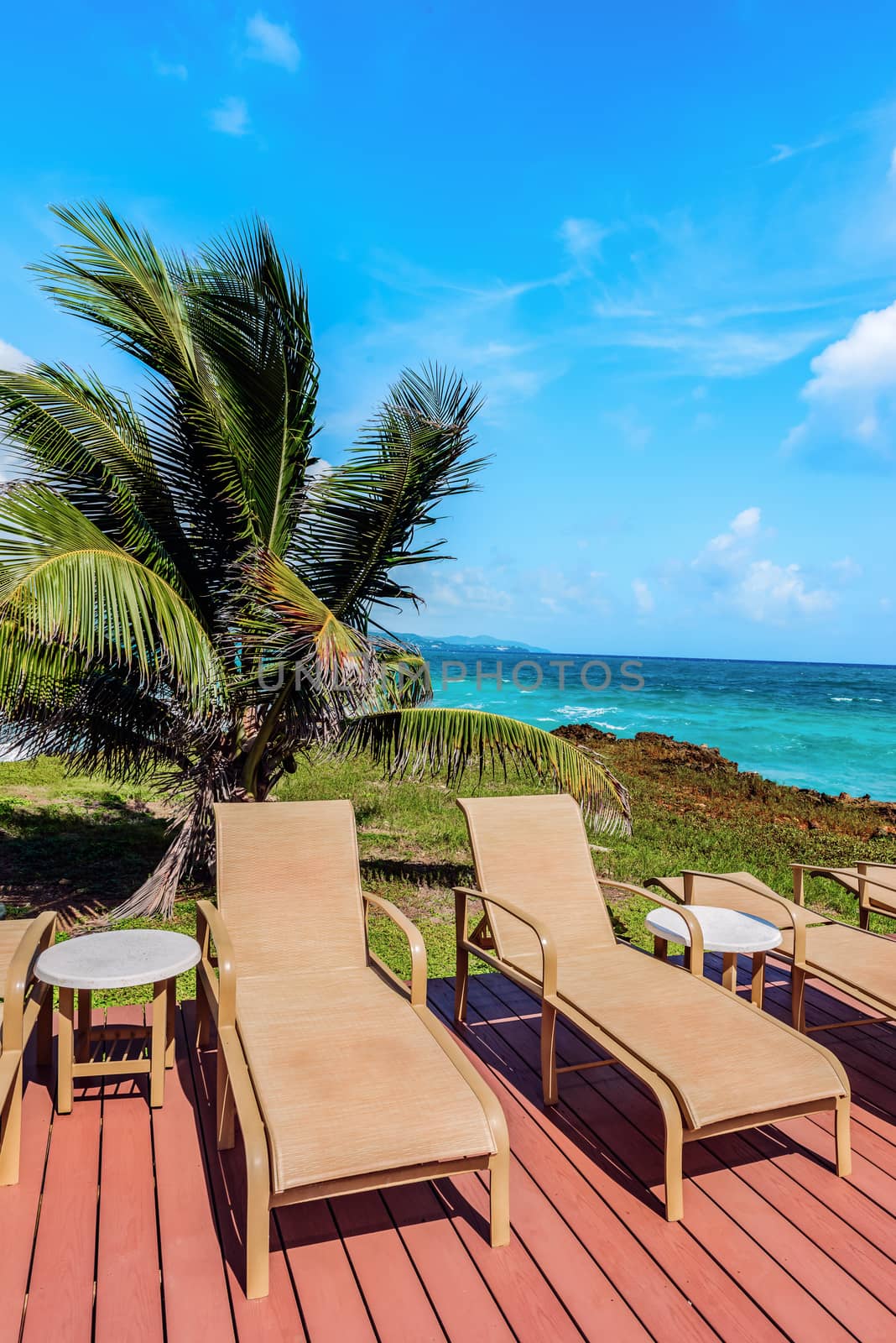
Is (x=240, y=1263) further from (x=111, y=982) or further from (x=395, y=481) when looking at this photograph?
(x=395, y=481)

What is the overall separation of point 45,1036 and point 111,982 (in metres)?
0.86

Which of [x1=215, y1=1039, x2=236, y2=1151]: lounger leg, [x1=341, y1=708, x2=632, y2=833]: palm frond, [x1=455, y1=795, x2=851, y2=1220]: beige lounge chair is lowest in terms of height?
[x1=215, y1=1039, x2=236, y2=1151]: lounger leg

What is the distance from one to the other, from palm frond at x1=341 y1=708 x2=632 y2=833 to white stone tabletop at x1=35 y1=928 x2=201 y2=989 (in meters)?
3.03

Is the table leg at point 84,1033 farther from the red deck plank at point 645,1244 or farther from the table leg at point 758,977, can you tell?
the table leg at point 758,977

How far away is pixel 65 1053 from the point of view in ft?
9.11

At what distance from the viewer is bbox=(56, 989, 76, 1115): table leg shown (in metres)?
2.77

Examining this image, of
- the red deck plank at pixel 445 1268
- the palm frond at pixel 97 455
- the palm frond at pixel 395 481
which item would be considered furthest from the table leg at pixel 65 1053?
the palm frond at pixel 395 481

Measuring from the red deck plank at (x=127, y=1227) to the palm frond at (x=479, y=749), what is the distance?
10.8 feet

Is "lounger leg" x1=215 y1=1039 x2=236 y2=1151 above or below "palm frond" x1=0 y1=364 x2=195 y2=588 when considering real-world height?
below

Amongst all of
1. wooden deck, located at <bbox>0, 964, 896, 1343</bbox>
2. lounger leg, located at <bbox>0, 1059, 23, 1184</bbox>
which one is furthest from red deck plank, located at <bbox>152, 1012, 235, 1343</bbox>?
lounger leg, located at <bbox>0, 1059, 23, 1184</bbox>

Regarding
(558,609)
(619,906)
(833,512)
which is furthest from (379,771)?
(558,609)

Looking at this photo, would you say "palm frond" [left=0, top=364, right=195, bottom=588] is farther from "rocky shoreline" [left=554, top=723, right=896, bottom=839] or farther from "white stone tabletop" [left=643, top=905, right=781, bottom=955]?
"rocky shoreline" [left=554, top=723, right=896, bottom=839]

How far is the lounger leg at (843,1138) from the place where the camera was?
255 cm

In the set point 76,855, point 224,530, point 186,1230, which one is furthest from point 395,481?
point 76,855
